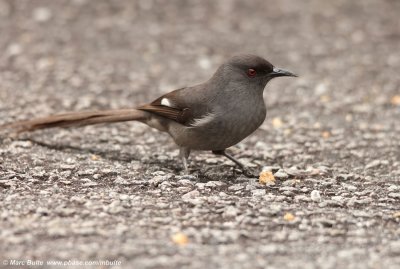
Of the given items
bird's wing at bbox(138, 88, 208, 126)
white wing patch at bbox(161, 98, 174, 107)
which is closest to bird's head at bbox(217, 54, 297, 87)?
bird's wing at bbox(138, 88, 208, 126)

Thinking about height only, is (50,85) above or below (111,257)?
above

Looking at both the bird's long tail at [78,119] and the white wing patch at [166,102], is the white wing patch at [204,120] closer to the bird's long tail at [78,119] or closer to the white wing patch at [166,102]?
the white wing patch at [166,102]

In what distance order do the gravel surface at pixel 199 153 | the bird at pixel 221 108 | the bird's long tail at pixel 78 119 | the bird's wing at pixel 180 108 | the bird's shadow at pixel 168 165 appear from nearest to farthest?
the gravel surface at pixel 199 153
the bird at pixel 221 108
the bird's wing at pixel 180 108
the bird's shadow at pixel 168 165
the bird's long tail at pixel 78 119

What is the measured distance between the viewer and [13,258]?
477 cm

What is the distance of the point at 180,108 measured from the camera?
7.30 metres

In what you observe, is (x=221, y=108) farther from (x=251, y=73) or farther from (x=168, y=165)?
(x=168, y=165)

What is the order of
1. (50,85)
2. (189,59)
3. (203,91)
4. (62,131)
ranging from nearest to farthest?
(203,91) → (62,131) → (50,85) → (189,59)

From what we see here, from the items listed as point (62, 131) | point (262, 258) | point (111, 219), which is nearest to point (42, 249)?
point (111, 219)

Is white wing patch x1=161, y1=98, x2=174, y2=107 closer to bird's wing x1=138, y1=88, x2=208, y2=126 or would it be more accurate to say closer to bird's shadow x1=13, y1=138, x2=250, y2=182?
bird's wing x1=138, y1=88, x2=208, y2=126

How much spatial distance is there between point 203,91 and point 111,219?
2.14 meters

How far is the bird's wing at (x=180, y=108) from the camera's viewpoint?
7.10 metres

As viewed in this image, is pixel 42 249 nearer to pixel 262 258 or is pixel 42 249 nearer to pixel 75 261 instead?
pixel 75 261

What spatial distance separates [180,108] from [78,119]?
4.39 ft

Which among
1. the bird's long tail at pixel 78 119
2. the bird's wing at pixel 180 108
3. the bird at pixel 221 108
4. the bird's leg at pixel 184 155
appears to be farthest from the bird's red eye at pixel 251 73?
the bird's long tail at pixel 78 119
